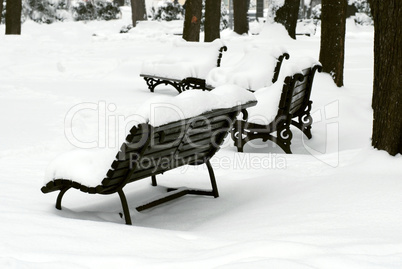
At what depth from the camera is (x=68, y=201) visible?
5930mm

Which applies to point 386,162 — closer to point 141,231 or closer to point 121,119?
point 141,231

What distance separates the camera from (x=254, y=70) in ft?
35.1

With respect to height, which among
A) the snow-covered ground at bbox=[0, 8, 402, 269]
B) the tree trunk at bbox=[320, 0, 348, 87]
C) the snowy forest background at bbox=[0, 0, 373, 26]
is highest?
the snowy forest background at bbox=[0, 0, 373, 26]

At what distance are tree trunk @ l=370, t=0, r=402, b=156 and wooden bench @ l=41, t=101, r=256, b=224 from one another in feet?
4.03

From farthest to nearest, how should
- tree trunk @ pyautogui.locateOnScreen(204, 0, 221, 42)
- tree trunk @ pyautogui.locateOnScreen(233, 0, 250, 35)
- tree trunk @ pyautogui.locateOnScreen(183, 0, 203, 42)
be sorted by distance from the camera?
tree trunk @ pyautogui.locateOnScreen(233, 0, 250, 35), tree trunk @ pyautogui.locateOnScreen(204, 0, 221, 42), tree trunk @ pyautogui.locateOnScreen(183, 0, 203, 42)

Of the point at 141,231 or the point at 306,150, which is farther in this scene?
the point at 306,150

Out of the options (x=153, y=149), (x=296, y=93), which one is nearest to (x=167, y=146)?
(x=153, y=149)

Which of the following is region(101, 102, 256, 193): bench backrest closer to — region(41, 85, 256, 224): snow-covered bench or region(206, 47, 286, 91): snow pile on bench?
region(41, 85, 256, 224): snow-covered bench

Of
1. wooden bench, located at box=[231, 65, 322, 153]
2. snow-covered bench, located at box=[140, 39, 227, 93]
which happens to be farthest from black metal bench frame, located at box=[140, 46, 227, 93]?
wooden bench, located at box=[231, 65, 322, 153]

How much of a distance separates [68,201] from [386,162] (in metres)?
2.86

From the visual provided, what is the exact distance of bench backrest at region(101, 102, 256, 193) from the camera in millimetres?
4758

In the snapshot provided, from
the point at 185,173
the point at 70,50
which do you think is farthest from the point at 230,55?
the point at 185,173

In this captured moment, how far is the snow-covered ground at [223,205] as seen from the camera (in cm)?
380

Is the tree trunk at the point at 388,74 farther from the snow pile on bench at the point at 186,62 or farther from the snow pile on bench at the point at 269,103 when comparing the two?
the snow pile on bench at the point at 186,62
